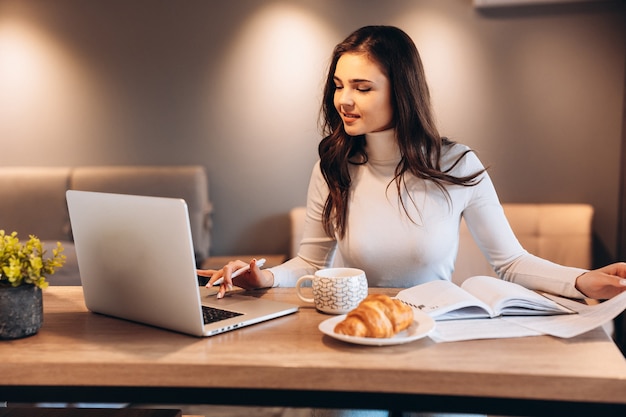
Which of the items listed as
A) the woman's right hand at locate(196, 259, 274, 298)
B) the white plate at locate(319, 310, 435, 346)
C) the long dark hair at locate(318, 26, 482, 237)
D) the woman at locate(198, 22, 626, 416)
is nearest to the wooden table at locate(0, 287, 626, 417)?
the white plate at locate(319, 310, 435, 346)

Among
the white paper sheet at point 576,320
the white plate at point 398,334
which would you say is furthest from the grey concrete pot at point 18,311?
the white paper sheet at point 576,320

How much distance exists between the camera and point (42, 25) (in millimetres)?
3809

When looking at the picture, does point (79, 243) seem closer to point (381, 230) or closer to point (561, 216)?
point (381, 230)

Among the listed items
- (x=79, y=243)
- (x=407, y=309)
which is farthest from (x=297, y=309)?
(x=79, y=243)

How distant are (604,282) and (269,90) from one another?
8.64 feet

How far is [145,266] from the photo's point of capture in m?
1.20

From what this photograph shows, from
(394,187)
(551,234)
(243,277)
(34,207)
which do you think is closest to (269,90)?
(34,207)

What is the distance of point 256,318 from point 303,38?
2665mm

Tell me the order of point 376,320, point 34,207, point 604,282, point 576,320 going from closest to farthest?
point 376,320 < point 576,320 < point 604,282 < point 34,207

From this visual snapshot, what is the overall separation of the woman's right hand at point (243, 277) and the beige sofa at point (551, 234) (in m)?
1.94

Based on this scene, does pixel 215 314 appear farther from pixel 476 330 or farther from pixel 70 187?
pixel 70 187

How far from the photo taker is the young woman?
1.79 meters

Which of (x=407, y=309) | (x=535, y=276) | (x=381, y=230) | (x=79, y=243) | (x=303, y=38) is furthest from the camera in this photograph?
(x=303, y=38)

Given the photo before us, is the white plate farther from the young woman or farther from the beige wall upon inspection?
the beige wall
